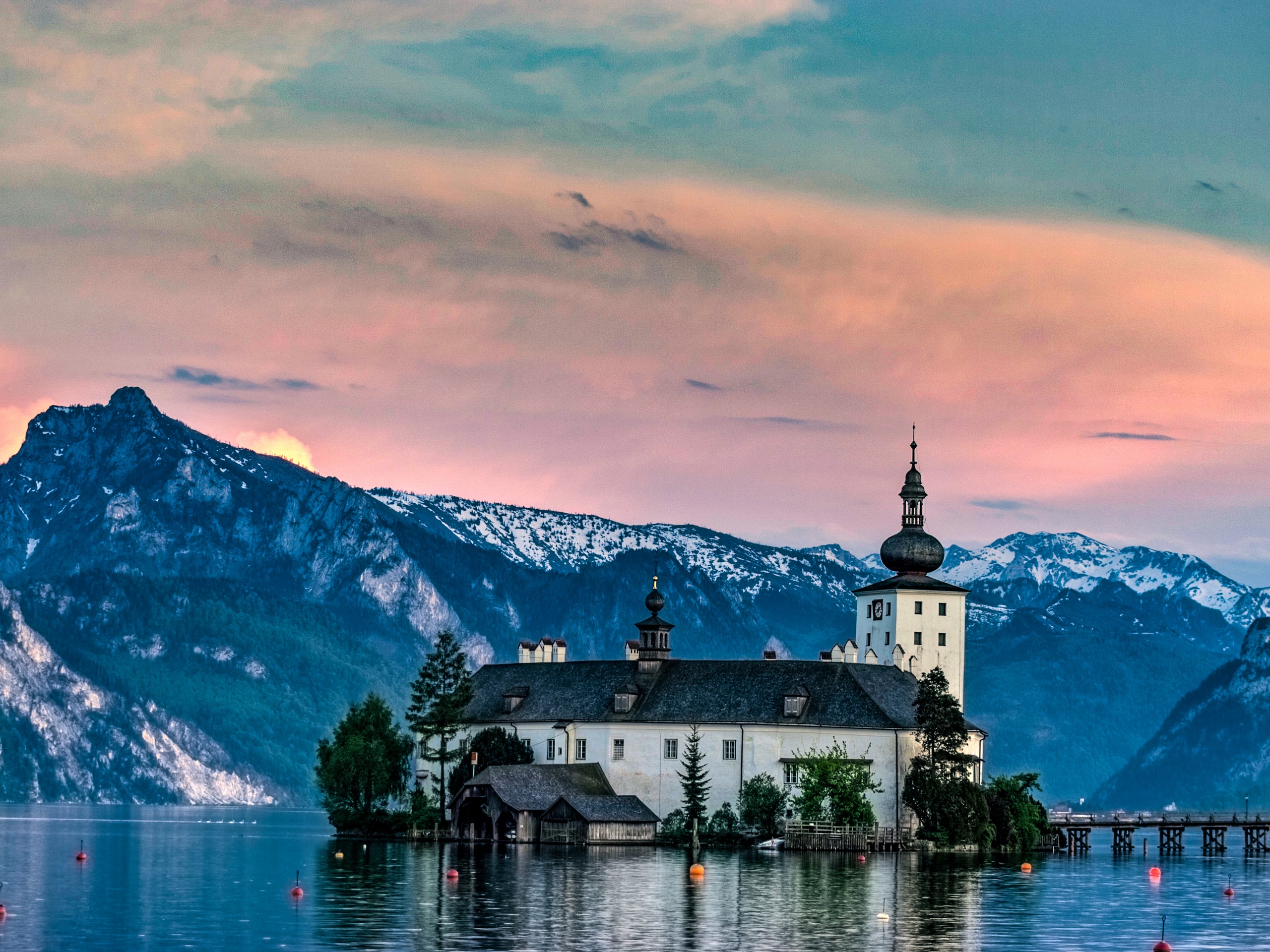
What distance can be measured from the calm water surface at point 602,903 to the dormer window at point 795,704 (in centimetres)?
1666

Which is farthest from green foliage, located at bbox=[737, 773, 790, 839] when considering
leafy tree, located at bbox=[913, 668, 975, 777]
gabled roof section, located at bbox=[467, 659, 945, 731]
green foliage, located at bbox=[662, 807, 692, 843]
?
leafy tree, located at bbox=[913, 668, 975, 777]

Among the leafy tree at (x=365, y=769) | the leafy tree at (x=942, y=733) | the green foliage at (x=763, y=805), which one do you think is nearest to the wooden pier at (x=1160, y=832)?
the leafy tree at (x=942, y=733)

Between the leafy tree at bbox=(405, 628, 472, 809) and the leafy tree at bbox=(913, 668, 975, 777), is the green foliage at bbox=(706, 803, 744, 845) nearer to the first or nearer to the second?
the leafy tree at bbox=(913, 668, 975, 777)

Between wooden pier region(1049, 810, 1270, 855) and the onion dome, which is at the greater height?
the onion dome

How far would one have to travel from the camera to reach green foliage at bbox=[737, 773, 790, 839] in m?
147

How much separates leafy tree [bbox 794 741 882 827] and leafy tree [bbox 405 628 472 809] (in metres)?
27.6

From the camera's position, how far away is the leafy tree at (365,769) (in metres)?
159

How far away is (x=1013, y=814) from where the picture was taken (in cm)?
15350

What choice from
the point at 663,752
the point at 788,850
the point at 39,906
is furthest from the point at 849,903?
the point at 663,752

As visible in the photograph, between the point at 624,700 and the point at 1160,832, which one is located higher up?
the point at 624,700

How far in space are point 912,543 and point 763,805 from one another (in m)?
39.6

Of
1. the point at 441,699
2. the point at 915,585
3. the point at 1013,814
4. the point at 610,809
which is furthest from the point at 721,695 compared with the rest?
the point at 915,585

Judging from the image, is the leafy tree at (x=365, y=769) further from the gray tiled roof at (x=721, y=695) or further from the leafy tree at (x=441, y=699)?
the gray tiled roof at (x=721, y=695)

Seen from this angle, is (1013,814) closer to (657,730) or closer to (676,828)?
(676,828)
